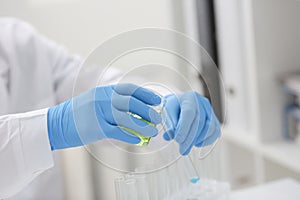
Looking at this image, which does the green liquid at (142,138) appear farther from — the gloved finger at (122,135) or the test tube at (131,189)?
the test tube at (131,189)

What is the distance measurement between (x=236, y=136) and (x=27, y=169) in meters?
1.19

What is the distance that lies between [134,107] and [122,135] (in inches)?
2.4

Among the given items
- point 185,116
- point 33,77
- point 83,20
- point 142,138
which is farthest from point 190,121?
point 83,20

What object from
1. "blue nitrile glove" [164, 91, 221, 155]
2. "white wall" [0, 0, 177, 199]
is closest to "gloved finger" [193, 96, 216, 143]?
"blue nitrile glove" [164, 91, 221, 155]

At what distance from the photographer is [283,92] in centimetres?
171

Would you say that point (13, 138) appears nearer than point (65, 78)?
Yes

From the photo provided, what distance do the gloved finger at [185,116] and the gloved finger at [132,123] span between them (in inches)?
3.4

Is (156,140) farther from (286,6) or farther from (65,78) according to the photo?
(286,6)

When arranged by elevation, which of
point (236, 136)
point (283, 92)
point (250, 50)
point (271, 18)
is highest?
point (271, 18)

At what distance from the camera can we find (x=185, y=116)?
3.02 ft

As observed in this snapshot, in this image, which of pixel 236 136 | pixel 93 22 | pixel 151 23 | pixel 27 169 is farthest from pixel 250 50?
pixel 27 169

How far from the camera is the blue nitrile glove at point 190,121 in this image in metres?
0.91

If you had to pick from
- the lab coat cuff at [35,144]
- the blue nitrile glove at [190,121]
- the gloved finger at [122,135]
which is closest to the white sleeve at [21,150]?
the lab coat cuff at [35,144]

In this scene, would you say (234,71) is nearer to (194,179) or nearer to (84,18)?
(84,18)
